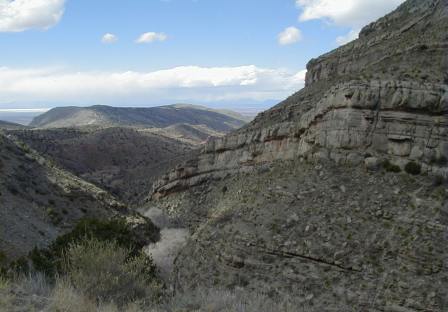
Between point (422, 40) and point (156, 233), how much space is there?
24.3 m

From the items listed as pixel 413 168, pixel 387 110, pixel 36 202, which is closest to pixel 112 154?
pixel 36 202

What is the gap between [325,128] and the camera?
2877 centimetres

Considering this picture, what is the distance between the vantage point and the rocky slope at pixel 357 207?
66.9ft

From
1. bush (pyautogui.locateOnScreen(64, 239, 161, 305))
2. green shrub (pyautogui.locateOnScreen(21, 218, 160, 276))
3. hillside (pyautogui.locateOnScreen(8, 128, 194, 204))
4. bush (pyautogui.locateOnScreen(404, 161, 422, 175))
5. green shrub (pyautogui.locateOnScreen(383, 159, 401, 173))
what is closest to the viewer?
bush (pyautogui.locateOnScreen(64, 239, 161, 305))

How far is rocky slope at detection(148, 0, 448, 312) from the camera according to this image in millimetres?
20406

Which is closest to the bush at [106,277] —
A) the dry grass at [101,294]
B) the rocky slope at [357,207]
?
the dry grass at [101,294]

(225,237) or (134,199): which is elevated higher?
(225,237)

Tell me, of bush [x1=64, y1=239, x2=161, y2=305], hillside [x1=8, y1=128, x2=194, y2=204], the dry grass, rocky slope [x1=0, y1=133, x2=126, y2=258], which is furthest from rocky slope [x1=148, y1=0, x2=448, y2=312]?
hillside [x1=8, y1=128, x2=194, y2=204]

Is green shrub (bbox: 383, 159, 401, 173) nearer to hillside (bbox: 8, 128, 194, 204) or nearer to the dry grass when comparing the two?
the dry grass

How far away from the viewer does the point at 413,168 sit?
2427 cm

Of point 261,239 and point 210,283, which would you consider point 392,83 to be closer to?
point 261,239

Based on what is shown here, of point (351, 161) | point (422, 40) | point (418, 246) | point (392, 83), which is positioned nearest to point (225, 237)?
point (351, 161)

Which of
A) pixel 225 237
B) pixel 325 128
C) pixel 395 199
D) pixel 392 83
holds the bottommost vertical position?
pixel 225 237

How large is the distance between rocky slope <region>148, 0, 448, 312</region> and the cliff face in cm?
6
